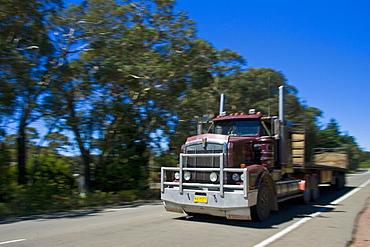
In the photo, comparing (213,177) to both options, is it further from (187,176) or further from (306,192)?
(306,192)

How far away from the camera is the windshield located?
10586 millimetres

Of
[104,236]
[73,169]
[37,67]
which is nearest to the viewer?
[104,236]

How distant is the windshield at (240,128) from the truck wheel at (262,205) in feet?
5.93

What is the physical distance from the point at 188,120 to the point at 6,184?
10.5 m

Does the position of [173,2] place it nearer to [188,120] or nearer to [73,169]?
[188,120]

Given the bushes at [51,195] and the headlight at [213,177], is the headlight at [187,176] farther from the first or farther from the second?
the bushes at [51,195]

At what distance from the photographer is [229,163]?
8.88 metres

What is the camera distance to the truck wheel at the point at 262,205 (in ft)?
28.8

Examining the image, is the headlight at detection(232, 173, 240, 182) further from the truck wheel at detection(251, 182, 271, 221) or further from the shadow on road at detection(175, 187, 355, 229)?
the shadow on road at detection(175, 187, 355, 229)

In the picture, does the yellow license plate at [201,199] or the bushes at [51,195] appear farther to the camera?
the bushes at [51,195]

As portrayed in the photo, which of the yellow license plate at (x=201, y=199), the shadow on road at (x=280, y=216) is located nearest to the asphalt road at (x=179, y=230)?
the shadow on road at (x=280, y=216)

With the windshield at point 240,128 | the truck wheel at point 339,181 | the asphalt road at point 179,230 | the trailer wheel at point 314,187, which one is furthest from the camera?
the truck wheel at point 339,181

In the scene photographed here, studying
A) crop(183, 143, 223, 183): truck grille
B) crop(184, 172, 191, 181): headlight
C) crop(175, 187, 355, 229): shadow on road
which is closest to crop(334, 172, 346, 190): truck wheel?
crop(175, 187, 355, 229): shadow on road

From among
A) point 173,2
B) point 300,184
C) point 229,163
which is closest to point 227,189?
point 229,163
